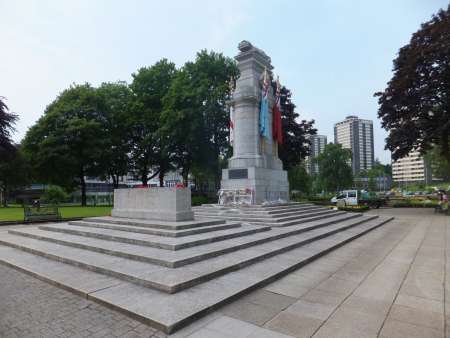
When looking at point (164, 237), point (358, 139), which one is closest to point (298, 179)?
point (164, 237)

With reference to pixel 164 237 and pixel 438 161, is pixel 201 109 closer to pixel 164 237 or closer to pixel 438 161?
pixel 164 237

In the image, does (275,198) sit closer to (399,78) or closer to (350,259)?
(350,259)

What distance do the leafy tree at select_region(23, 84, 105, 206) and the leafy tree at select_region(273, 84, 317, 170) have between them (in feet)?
69.6

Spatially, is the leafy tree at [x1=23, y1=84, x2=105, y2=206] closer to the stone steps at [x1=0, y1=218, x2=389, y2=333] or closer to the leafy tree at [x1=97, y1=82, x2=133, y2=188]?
the leafy tree at [x1=97, y1=82, x2=133, y2=188]

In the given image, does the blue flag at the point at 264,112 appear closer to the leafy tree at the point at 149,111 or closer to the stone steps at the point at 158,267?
the stone steps at the point at 158,267

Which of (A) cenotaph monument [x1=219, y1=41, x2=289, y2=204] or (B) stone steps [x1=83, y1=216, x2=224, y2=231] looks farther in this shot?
(A) cenotaph monument [x1=219, y1=41, x2=289, y2=204]

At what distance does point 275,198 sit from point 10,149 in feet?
72.2

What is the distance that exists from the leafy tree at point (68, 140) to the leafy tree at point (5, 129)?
266 inches

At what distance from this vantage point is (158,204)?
1017 cm

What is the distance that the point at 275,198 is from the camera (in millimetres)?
17750

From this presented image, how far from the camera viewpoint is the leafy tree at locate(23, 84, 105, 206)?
29562mm

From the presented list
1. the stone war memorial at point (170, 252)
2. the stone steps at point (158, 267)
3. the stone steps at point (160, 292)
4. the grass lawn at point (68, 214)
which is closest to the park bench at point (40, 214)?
the grass lawn at point (68, 214)

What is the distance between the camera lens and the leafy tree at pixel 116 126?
32.2 metres

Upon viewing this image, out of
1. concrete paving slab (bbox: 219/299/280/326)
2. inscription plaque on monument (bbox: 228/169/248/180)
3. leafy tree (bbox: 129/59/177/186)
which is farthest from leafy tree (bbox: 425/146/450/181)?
concrete paving slab (bbox: 219/299/280/326)
